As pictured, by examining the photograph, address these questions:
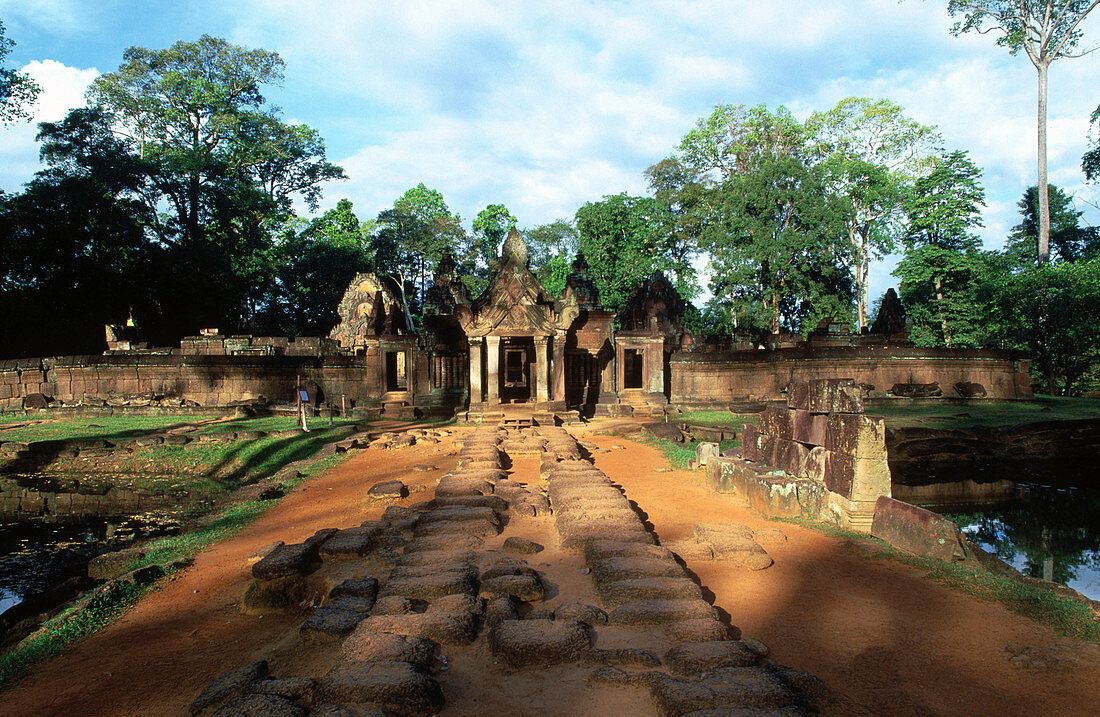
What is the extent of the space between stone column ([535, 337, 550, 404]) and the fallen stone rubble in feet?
33.1

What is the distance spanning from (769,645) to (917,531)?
2757mm

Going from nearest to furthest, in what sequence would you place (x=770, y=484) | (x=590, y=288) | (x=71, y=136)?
(x=770, y=484)
(x=590, y=288)
(x=71, y=136)

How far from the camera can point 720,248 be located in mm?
33344

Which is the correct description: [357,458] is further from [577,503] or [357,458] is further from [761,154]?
[761,154]

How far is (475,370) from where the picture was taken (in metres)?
16.4

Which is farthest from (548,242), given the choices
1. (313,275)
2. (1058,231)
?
(1058,231)

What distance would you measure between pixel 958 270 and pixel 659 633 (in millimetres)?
29728

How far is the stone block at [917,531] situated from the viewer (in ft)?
17.4

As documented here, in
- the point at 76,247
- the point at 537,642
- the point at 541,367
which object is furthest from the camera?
the point at 76,247

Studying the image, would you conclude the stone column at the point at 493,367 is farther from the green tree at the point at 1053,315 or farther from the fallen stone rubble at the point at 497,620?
the green tree at the point at 1053,315

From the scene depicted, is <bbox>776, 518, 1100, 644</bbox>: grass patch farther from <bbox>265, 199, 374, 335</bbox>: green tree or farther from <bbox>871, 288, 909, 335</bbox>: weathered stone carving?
<bbox>265, 199, 374, 335</bbox>: green tree

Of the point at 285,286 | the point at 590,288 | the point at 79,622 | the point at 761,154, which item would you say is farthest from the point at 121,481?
the point at 761,154

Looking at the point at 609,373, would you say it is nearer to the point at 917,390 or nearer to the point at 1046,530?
the point at 917,390

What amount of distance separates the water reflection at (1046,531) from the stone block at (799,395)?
3.05 m
